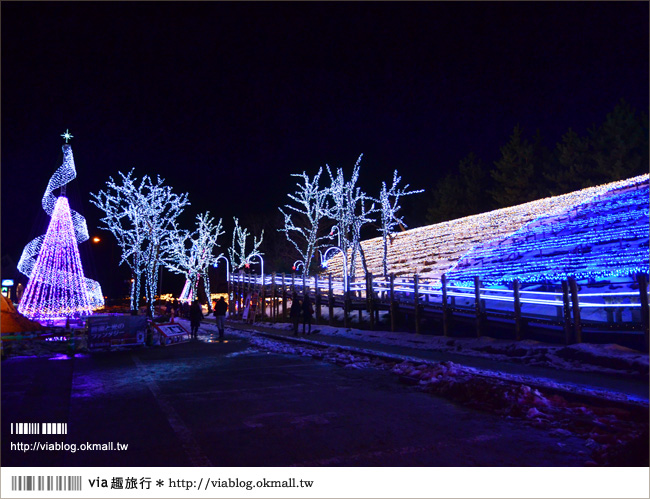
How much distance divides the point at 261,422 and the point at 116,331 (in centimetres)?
1280

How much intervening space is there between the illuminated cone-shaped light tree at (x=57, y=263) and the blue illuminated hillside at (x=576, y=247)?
1851 cm

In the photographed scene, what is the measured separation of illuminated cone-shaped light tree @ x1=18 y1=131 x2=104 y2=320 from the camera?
24.5 m

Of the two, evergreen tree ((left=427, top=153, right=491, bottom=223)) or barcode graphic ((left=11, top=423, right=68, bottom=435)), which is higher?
evergreen tree ((left=427, top=153, right=491, bottom=223))

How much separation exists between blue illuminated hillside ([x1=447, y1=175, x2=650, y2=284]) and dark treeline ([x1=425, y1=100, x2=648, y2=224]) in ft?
53.0

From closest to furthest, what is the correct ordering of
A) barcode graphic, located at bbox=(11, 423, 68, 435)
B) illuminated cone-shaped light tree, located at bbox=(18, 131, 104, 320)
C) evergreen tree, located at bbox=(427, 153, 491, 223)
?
barcode graphic, located at bbox=(11, 423, 68, 435) < illuminated cone-shaped light tree, located at bbox=(18, 131, 104, 320) < evergreen tree, located at bbox=(427, 153, 491, 223)

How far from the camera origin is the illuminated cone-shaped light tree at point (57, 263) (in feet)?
80.3

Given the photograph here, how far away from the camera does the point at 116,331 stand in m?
17.8

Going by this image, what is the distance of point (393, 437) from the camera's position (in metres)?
6.03

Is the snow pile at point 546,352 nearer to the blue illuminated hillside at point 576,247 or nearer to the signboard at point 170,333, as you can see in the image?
the blue illuminated hillside at point 576,247

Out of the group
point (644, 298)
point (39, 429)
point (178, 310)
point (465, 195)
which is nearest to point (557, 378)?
point (644, 298)

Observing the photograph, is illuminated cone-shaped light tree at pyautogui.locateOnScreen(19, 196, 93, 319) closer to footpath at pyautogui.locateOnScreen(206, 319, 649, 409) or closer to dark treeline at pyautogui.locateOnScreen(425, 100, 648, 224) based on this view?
footpath at pyautogui.locateOnScreen(206, 319, 649, 409)

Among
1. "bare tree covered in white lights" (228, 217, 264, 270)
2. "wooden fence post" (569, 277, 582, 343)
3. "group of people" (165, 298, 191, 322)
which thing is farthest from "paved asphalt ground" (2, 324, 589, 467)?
"bare tree covered in white lights" (228, 217, 264, 270)

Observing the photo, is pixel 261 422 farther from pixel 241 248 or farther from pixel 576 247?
pixel 241 248

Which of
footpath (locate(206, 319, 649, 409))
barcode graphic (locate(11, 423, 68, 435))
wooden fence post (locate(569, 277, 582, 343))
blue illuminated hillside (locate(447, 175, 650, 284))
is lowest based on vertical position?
footpath (locate(206, 319, 649, 409))
